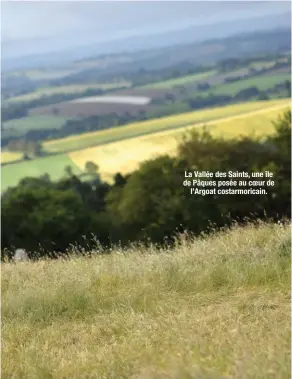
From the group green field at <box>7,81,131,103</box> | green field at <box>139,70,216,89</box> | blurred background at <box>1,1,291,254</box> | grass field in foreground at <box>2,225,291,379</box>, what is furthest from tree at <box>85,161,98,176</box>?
grass field in foreground at <box>2,225,291,379</box>

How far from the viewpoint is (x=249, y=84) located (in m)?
72.8

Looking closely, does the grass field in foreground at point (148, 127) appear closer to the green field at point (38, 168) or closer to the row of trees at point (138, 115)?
the row of trees at point (138, 115)

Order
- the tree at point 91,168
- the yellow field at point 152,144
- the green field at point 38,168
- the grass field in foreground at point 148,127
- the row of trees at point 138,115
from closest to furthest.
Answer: the yellow field at point 152,144 → the tree at point 91,168 → the green field at point 38,168 → the grass field in foreground at point 148,127 → the row of trees at point 138,115

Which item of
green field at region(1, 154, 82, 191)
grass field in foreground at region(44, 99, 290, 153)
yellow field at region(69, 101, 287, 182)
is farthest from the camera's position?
grass field in foreground at region(44, 99, 290, 153)

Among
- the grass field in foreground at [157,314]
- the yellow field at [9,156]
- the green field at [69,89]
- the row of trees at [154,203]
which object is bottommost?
the row of trees at [154,203]

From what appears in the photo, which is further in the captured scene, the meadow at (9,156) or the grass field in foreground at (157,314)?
the meadow at (9,156)

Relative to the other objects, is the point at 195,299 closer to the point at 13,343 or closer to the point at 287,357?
the point at 13,343

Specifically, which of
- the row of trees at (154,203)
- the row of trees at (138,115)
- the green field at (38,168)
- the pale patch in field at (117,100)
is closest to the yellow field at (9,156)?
the green field at (38,168)

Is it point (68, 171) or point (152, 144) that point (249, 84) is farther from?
point (68, 171)

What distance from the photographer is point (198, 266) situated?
6430 mm

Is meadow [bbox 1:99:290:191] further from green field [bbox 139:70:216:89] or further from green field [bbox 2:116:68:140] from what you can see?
green field [bbox 139:70:216:89]

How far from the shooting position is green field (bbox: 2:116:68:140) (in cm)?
6462

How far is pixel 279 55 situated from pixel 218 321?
78.0 metres

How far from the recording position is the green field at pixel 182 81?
84894 mm
